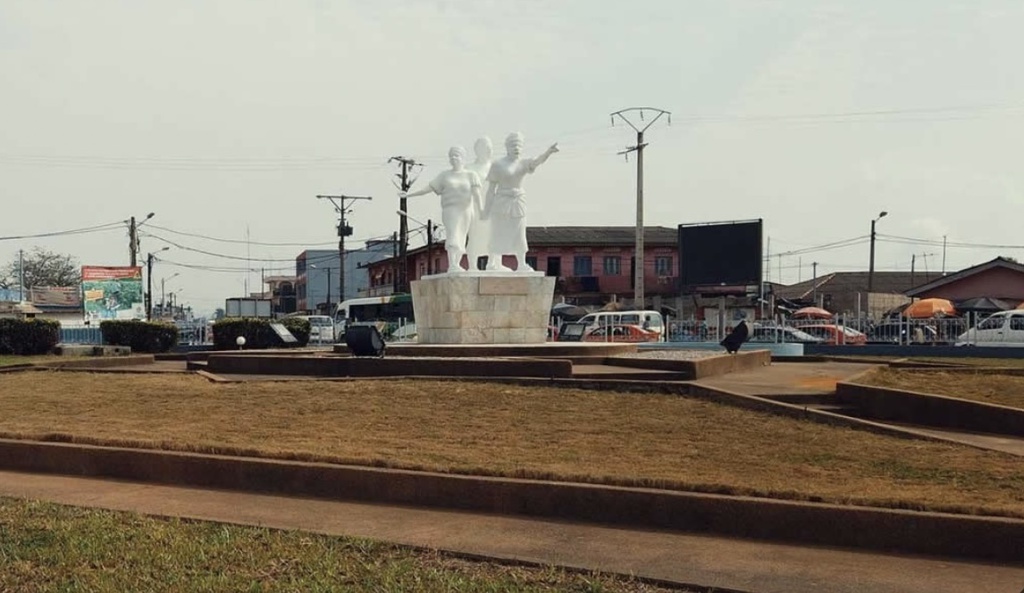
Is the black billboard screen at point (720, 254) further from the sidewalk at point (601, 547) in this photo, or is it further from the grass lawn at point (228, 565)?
the grass lawn at point (228, 565)

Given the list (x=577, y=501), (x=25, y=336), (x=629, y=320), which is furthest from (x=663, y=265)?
(x=577, y=501)

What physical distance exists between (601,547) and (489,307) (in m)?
10.9

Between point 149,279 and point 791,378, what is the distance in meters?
56.8

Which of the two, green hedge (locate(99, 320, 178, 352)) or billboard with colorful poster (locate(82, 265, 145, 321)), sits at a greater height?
billboard with colorful poster (locate(82, 265, 145, 321))

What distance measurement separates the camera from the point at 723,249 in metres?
30.0

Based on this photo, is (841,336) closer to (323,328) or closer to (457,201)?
(457,201)

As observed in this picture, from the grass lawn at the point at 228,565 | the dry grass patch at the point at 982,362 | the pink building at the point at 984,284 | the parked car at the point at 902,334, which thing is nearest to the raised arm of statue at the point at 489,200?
the dry grass patch at the point at 982,362

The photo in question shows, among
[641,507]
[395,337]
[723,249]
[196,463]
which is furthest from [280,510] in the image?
[395,337]

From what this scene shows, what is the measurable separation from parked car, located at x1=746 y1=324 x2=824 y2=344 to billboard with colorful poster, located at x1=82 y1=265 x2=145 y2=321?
2483cm

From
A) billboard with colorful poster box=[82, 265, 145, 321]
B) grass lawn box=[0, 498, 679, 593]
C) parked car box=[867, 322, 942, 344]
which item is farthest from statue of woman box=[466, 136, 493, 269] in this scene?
billboard with colorful poster box=[82, 265, 145, 321]

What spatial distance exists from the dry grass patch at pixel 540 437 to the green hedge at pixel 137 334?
1323cm

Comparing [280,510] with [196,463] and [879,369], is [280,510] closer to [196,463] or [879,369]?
[196,463]

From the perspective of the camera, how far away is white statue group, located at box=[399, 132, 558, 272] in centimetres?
1727

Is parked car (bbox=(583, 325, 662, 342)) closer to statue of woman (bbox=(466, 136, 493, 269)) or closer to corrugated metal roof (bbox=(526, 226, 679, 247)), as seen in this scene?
statue of woman (bbox=(466, 136, 493, 269))
